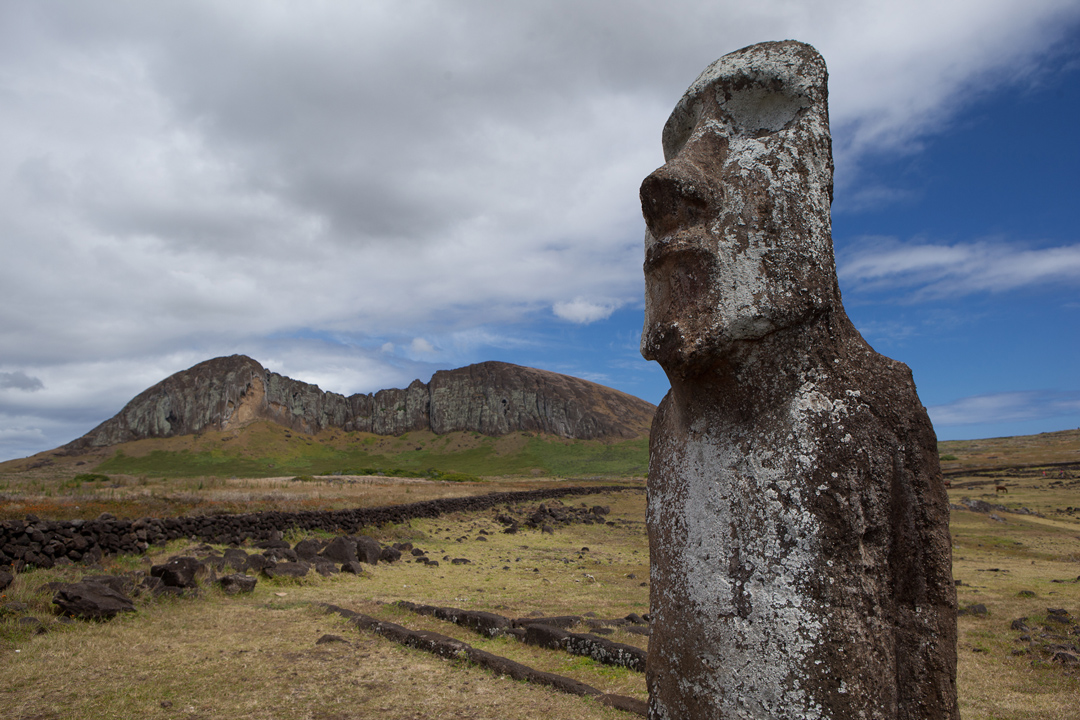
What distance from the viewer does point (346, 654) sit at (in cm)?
747

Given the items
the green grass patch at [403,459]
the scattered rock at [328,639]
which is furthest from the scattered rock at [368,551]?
the green grass patch at [403,459]

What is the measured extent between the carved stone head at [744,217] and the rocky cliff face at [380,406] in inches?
4448

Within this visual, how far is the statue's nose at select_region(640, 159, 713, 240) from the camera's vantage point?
265 cm

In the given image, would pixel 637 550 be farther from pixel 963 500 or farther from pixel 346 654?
pixel 963 500

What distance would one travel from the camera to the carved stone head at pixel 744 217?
2.48 meters

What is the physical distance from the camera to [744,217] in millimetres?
2605

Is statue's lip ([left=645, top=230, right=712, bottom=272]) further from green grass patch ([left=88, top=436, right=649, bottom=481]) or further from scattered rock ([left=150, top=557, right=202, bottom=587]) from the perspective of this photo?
green grass patch ([left=88, top=436, right=649, bottom=481])

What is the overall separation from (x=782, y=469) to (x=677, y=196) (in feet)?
4.07

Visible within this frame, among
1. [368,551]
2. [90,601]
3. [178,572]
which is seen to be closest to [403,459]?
[368,551]

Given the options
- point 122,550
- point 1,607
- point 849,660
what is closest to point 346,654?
point 1,607

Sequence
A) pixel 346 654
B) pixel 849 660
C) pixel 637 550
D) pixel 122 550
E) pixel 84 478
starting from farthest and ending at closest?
pixel 84 478 < pixel 637 550 < pixel 122 550 < pixel 346 654 < pixel 849 660

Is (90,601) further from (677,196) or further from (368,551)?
(677,196)

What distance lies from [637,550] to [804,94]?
18.5m

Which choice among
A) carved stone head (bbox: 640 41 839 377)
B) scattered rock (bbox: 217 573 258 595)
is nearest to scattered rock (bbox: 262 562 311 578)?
scattered rock (bbox: 217 573 258 595)
